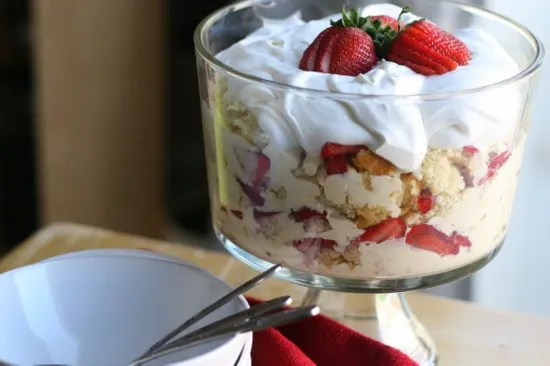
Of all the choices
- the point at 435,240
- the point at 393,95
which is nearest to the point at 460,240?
the point at 435,240

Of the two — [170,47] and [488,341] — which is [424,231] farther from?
[170,47]

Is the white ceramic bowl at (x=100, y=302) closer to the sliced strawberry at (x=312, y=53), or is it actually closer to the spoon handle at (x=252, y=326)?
the spoon handle at (x=252, y=326)

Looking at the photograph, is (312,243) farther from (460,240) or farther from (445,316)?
(445,316)

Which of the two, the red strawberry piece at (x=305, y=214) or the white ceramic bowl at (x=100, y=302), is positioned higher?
the red strawberry piece at (x=305, y=214)

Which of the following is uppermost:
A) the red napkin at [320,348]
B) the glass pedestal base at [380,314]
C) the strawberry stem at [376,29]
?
the strawberry stem at [376,29]

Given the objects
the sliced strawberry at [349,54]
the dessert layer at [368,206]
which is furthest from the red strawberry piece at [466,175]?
the sliced strawberry at [349,54]

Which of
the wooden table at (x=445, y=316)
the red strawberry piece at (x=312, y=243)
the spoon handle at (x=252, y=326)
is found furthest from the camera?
the wooden table at (x=445, y=316)

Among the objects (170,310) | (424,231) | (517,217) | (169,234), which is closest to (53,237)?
(170,310)

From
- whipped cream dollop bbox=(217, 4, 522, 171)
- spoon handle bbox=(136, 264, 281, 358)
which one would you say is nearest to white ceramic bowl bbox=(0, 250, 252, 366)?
spoon handle bbox=(136, 264, 281, 358)

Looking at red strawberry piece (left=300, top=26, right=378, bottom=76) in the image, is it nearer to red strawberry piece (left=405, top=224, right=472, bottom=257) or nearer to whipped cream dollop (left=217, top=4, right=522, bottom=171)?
whipped cream dollop (left=217, top=4, right=522, bottom=171)
